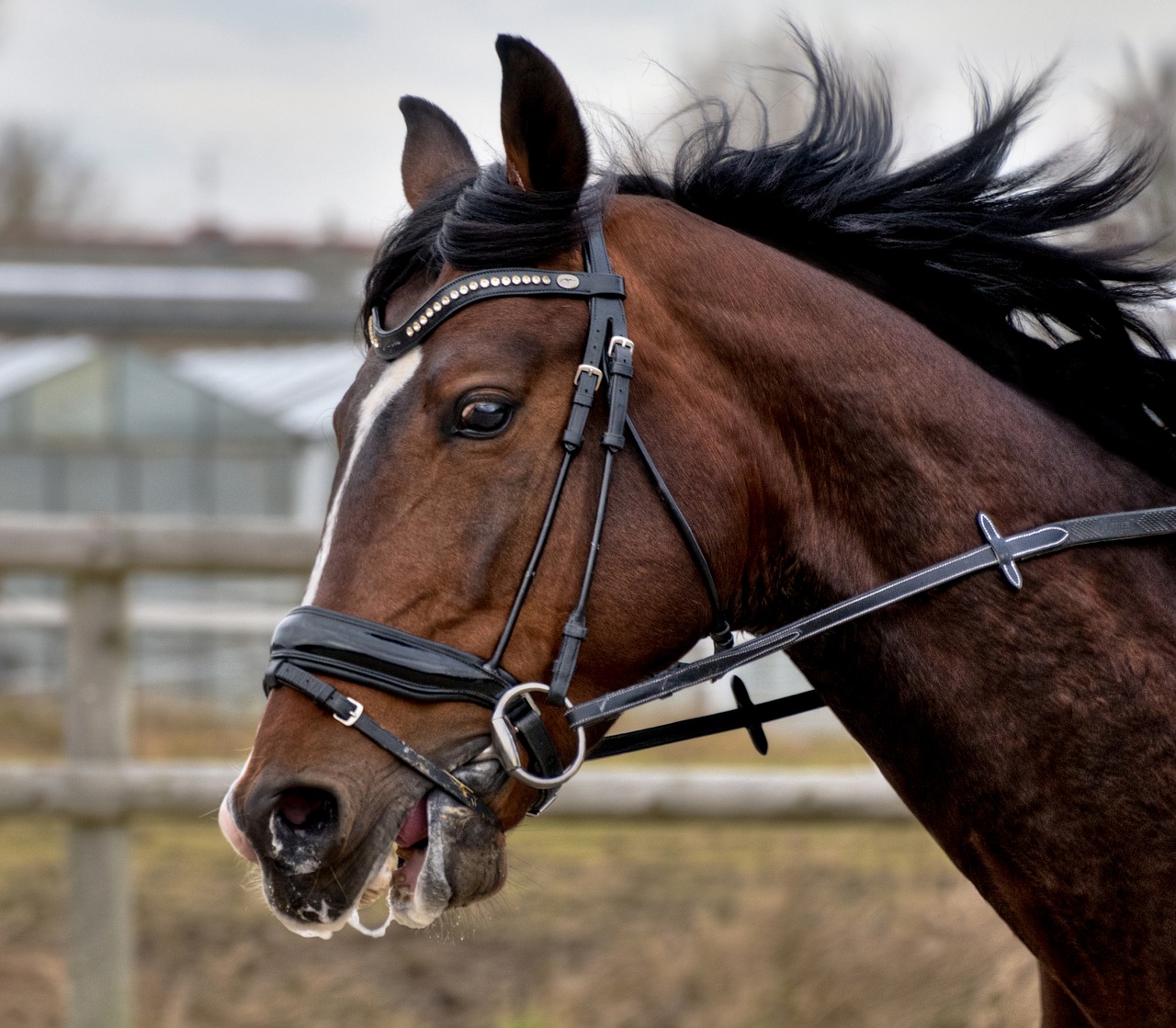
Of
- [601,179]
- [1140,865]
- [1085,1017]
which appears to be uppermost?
[601,179]

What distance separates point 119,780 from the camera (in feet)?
12.4

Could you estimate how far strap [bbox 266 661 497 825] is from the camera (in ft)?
5.64

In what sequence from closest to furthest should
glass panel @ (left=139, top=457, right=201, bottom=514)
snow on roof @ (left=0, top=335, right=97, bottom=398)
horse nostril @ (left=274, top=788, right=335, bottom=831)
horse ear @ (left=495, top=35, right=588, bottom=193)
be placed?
horse nostril @ (left=274, top=788, right=335, bottom=831)
horse ear @ (left=495, top=35, right=588, bottom=193)
snow on roof @ (left=0, top=335, right=97, bottom=398)
glass panel @ (left=139, top=457, right=201, bottom=514)

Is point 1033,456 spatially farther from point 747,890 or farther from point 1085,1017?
point 747,890

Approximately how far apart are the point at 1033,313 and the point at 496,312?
927mm

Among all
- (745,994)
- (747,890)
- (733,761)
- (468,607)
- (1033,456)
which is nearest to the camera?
(468,607)

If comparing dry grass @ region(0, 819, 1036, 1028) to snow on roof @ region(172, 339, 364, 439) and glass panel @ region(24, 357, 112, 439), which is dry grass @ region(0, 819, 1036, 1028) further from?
glass panel @ region(24, 357, 112, 439)

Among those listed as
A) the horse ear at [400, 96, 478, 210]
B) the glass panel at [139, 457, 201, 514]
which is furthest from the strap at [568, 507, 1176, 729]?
the glass panel at [139, 457, 201, 514]

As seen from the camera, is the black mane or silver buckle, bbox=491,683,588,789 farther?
the black mane

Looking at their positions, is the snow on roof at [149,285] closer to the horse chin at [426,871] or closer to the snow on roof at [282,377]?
the snow on roof at [282,377]

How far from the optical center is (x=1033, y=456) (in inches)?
77.9

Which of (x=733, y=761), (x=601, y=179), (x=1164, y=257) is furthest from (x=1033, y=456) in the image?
(x=733, y=761)

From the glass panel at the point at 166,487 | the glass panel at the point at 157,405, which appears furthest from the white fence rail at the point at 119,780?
the glass panel at the point at 157,405

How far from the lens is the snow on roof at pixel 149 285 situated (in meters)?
17.4
